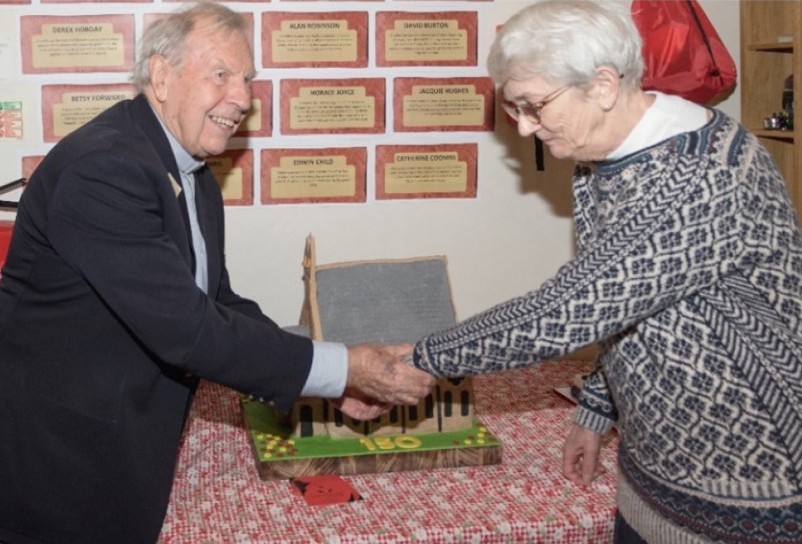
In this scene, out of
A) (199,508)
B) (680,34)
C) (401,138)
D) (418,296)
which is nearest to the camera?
(199,508)

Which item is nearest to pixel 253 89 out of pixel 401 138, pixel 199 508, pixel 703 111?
pixel 401 138

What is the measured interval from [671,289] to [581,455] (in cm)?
72

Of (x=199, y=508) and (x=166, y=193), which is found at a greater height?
(x=166, y=193)

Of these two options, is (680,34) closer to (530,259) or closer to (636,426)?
(530,259)

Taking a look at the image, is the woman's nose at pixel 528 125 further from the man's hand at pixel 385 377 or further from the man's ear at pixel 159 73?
the man's ear at pixel 159 73

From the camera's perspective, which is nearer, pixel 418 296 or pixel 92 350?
pixel 92 350

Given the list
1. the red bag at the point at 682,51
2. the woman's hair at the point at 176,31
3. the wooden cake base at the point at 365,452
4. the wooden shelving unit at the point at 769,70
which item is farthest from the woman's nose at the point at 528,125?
the wooden shelving unit at the point at 769,70

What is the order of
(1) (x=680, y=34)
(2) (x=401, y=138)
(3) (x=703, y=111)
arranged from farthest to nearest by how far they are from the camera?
1. (2) (x=401, y=138)
2. (1) (x=680, y=34)
3. (3) (x=703, y=111)

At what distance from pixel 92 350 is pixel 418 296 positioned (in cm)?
87

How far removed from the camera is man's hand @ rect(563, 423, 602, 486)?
6.94ft

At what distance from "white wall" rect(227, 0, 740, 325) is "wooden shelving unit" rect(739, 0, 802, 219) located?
46mm

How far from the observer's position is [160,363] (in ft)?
6.28

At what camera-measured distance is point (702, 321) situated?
1.58m

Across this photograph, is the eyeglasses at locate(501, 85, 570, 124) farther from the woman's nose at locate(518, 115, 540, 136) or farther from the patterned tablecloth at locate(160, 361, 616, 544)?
the patterned tablecloth at locate(160, 361, 616, 544)
